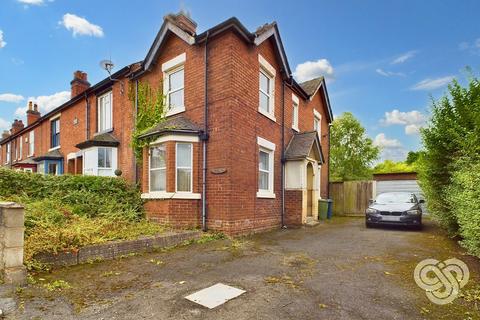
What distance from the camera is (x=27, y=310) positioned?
3576mm

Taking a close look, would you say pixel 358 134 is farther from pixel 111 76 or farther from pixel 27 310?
pixel 27 310

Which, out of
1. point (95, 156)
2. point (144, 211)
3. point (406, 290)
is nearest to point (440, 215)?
point (406, 290)

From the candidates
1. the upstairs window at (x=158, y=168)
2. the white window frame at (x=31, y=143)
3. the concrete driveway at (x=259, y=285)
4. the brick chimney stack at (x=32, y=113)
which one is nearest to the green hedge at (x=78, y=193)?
the upstairs window at (x=158, y=168)

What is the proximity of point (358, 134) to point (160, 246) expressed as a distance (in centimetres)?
2701

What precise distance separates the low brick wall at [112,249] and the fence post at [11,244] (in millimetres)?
675

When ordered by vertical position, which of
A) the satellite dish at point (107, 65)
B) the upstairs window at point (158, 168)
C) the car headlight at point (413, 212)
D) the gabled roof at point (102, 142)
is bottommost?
the car headlight at point (413, 212)

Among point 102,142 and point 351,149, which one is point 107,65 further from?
point 351,149

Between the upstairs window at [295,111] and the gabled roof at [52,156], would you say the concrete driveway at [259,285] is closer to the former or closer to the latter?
the upstairs window at [295,111]

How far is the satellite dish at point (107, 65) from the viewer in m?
13.0

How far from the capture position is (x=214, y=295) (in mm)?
4086

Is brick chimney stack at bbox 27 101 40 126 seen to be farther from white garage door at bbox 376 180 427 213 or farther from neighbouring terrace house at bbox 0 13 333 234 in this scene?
white garage door at bbox 376 180 427 213

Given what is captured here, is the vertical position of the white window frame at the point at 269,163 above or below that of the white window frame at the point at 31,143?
below

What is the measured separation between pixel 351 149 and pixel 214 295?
28888 mm

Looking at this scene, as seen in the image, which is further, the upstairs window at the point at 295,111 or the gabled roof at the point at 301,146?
the upstairs window at the point at 295,111
